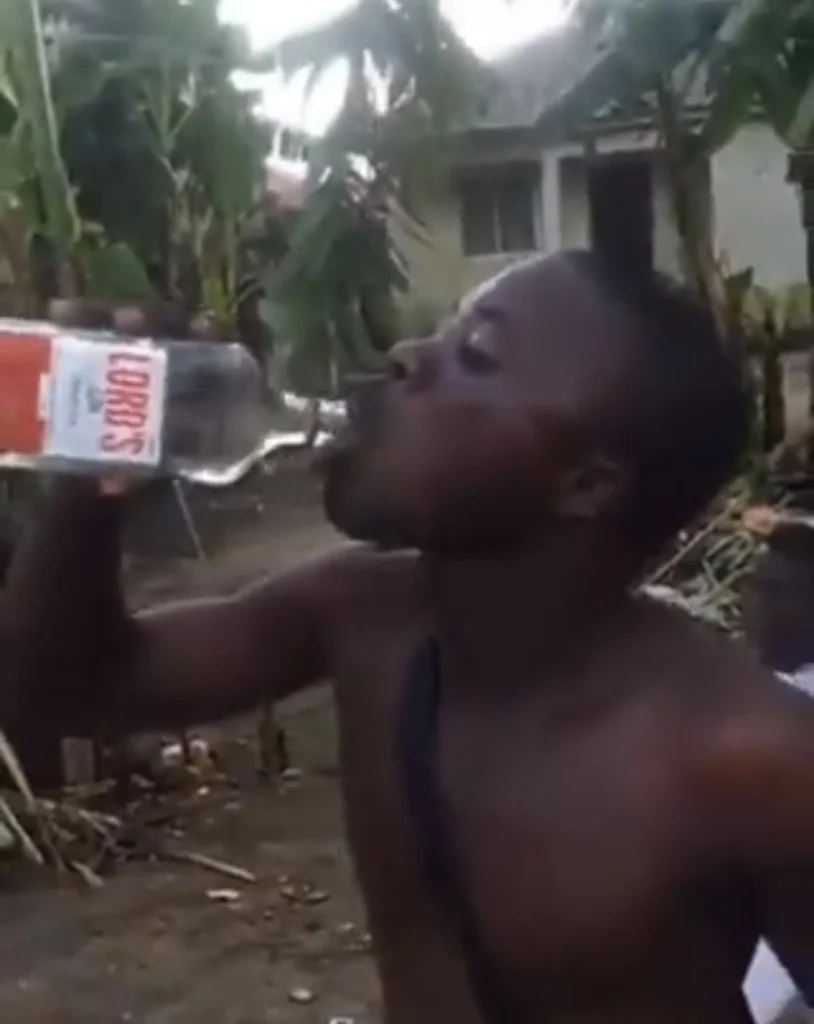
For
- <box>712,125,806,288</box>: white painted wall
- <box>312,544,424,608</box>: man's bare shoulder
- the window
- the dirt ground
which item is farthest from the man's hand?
the window

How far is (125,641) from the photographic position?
3.89 ft

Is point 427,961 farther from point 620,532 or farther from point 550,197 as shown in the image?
point 550,197

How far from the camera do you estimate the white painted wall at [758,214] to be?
37.9ft

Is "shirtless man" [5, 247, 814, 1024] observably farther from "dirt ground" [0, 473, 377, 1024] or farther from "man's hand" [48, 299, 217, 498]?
"dirt ground" [0, 473, 377, 1024]

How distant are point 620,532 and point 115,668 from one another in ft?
1.05

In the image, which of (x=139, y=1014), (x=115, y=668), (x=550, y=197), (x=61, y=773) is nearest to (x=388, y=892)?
(x=115, y=668)

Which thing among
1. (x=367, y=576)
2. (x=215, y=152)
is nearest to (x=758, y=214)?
(x=215, y=152)

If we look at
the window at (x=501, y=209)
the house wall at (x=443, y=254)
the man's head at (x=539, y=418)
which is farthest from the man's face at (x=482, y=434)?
the window at (x=501, y=209)

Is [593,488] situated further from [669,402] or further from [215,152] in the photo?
[215,152]

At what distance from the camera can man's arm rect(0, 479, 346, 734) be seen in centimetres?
116

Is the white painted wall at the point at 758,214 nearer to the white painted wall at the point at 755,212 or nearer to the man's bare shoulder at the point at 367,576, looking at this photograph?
the white painted wall at the point at 755,212

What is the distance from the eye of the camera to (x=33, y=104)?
11.4 feet

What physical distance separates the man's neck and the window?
10937mm

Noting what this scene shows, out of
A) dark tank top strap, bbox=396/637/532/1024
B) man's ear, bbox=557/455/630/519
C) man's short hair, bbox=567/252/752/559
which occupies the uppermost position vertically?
man's short hair, bbox=567/252/752/559
